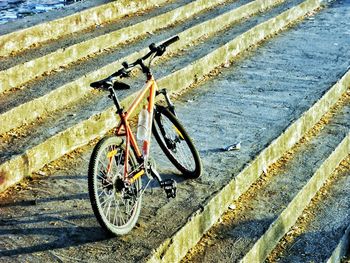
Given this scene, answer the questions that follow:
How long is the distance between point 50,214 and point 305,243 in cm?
199

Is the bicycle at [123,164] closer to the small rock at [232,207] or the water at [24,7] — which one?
the small rock at [232,207]

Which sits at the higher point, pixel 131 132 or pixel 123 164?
pixel 131 132

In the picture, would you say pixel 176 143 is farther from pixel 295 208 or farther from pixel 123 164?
pixel 295 208

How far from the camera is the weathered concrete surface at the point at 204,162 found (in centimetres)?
449

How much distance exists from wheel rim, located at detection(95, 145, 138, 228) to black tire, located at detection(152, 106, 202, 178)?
74 centimetres

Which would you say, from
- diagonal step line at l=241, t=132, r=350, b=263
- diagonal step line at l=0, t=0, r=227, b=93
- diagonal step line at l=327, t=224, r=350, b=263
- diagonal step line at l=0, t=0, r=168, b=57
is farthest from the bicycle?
diagonal step line at l=0, t=0, r=168, b=57

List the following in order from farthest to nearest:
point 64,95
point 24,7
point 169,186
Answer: point 24,7 < point 64,95 < point 169,186

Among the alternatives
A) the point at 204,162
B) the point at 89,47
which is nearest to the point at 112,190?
the point at 204,162

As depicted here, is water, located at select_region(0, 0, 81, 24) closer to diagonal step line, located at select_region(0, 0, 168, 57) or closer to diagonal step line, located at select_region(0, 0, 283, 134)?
diagonal step line, located at select_region(0, 0, 168, 57)

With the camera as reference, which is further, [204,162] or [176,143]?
[204,162]

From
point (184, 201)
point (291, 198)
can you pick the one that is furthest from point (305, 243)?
point (184, 201)

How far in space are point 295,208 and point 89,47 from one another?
3259 millimetres

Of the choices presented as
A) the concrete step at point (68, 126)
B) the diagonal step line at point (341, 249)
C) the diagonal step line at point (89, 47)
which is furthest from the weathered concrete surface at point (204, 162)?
the diagonal step line at point (89, 47)

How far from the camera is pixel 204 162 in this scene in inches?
230
